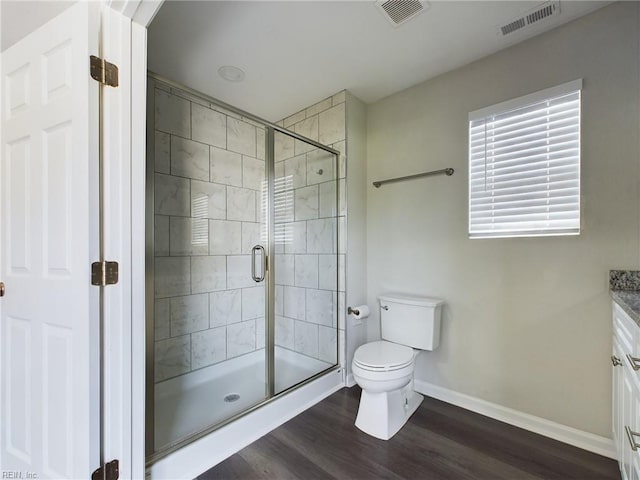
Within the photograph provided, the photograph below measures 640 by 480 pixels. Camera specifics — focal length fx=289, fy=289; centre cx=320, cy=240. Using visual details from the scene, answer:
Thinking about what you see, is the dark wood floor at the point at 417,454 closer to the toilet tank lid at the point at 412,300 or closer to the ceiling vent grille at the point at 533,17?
the toilet tank lid at the point at 412,300

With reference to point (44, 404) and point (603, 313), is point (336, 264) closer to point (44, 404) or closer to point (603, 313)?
point (603, 313)

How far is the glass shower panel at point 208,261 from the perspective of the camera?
2.12m

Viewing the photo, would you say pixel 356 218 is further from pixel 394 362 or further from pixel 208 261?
pixel 208 261

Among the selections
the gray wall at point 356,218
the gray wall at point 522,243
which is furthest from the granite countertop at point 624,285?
the gray wall at point 356,218

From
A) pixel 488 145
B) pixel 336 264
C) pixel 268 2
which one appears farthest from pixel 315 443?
pixel 268 2

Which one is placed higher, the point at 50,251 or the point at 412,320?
the point at 50,251

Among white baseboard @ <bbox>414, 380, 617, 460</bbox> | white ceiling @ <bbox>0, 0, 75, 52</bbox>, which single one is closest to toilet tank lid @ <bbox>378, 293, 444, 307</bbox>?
A: white baseboard @ <bbox>414, 380, 617, 460</bbox>

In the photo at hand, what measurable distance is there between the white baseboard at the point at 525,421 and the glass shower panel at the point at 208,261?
4.25 feet

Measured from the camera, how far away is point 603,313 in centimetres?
157

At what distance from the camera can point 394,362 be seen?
1.79 meters

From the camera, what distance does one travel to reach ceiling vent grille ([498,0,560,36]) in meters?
1.57

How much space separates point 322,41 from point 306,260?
165 centimetres

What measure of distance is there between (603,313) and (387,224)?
1.42 m

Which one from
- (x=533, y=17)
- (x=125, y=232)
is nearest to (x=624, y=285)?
(x=533, y=17)
